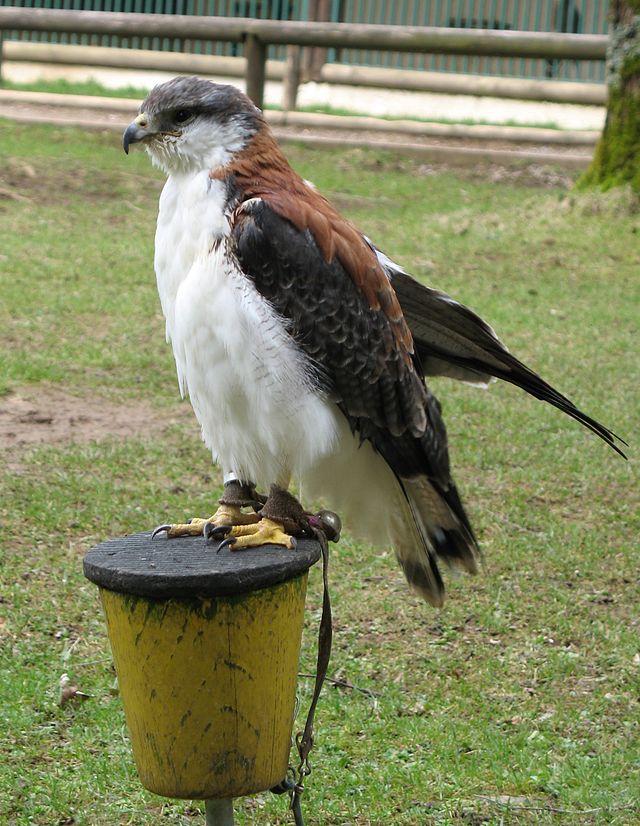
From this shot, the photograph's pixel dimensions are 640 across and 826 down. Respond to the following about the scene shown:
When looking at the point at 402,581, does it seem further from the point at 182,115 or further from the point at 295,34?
the point at 295,34

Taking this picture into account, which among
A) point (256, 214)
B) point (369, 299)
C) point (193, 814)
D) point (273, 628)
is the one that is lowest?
point (193, 814)

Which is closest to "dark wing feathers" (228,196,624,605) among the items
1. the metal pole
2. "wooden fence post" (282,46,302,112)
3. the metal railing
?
the metal pole

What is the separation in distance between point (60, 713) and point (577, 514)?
3.08m

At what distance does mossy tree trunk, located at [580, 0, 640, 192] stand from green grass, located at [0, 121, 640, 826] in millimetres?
862

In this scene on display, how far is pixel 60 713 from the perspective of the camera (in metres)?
4.38

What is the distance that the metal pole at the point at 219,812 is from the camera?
3.17 meters

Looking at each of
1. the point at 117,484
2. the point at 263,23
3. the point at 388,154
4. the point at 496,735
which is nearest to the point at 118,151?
the point at 263,23

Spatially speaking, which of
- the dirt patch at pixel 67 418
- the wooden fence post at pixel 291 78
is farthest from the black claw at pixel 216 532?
the wooden fence post at pixel 291 78

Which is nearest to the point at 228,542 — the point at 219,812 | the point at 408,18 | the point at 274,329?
the point at 274,329

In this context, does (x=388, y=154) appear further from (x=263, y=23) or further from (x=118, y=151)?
(x=118, y=151)

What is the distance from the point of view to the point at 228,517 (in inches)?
146

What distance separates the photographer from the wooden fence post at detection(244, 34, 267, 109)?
13.3 m

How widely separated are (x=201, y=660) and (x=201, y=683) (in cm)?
6

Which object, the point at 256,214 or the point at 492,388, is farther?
the point at 492,388
